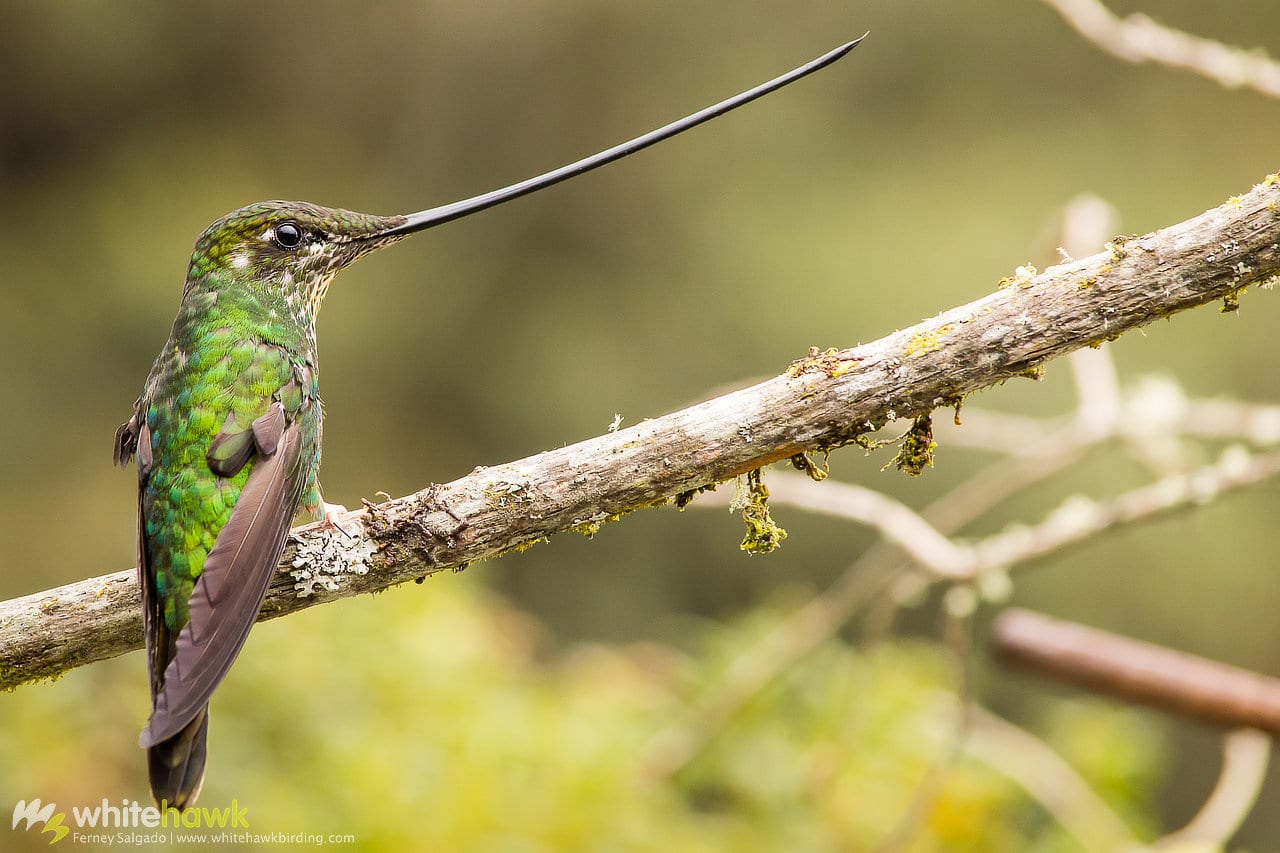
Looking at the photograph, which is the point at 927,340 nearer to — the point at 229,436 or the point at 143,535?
the point at 229,436

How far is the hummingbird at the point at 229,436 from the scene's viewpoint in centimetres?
214

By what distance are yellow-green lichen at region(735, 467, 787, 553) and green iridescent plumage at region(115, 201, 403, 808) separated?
3.01ft

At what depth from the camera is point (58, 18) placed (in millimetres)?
8398

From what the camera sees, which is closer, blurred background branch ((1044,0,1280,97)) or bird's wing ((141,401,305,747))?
bird's wing ((141,401,305,747))

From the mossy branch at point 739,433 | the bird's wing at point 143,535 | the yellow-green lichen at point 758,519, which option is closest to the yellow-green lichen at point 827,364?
the mossy branch at point 739,433

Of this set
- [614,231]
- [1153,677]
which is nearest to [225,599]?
[1153,677]

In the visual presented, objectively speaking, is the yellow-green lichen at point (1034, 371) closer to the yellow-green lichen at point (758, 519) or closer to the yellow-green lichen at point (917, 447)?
the yellow-green lichen at point (917, 447)

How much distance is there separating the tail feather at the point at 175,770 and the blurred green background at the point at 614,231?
389cm

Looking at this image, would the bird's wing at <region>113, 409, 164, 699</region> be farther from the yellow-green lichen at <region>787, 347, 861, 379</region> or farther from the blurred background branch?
the blurred background branch

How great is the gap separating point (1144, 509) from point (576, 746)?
1860mm

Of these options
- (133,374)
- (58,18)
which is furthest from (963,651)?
(58,18)

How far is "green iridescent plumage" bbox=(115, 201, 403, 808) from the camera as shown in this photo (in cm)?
214

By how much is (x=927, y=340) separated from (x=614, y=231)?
722cm

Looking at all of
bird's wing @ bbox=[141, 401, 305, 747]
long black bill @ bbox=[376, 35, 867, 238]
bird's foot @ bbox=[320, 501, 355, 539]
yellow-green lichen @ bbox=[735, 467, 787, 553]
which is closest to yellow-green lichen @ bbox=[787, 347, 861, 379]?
yellow-green lichen @ bbox=[735, 467, 787, 553]
